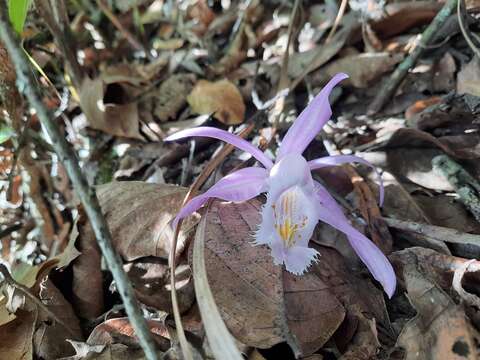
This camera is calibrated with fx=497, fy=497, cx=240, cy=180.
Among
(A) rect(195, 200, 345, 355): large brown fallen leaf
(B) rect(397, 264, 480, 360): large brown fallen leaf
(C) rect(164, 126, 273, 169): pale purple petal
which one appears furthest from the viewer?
(C) rect(164, 126, 273, 169): pale purple petal

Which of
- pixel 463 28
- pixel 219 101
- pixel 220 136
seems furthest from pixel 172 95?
pixel 463 28

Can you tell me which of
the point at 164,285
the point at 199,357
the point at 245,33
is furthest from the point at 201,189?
the point at 245,33

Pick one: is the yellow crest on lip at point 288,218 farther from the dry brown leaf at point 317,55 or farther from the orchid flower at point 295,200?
the dry brown leaf at point 317,55

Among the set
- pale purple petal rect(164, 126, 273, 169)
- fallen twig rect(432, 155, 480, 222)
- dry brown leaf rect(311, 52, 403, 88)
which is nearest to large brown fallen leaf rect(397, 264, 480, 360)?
fallen twig rect(432, 155, 480, 222)

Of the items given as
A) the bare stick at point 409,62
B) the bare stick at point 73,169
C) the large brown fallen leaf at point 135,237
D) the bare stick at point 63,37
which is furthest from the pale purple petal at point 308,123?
the bare stick at point 63,37

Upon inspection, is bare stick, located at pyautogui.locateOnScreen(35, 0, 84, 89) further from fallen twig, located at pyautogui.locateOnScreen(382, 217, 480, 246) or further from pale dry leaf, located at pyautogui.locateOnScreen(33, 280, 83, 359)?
fallen twig, located at pyautogui.locateOnScreen(382, 217, 480, 246)

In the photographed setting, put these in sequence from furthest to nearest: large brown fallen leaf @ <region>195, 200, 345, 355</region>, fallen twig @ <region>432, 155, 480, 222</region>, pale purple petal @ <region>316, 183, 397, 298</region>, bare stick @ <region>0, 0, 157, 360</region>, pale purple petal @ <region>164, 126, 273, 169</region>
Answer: fallen twig @ <region>432, 155, 480, 222</region> → pale purple petal @ <region>164, 126, 273, 169</region> → pale purple petal @ <region>316, 183, 397, 298</region> → large brown fallen leaf @ <region>195, 200, 345, 355</region> → bare stick @ <region>0, 0, 157, 360</region>
